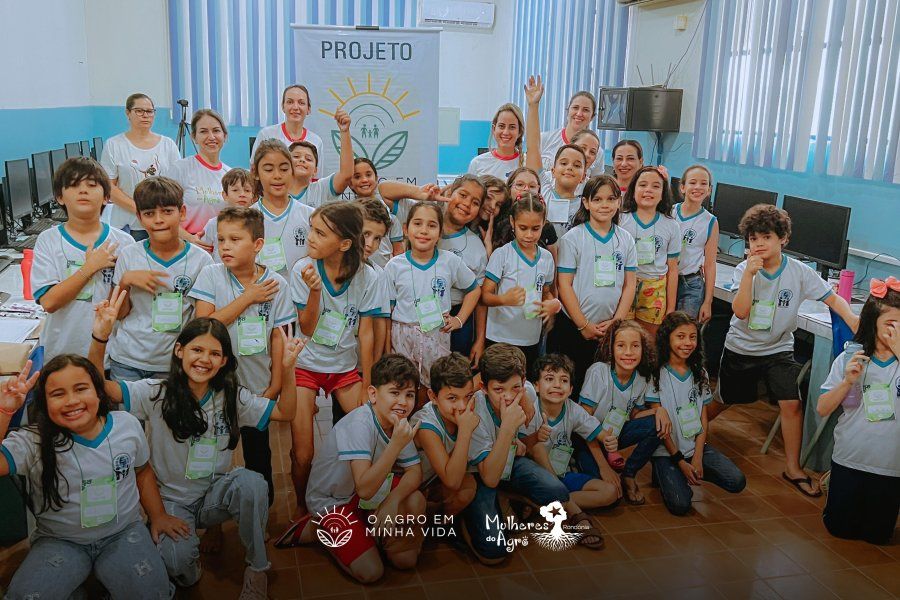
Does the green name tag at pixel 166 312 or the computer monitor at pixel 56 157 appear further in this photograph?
the computer monitor at pixel 56 157

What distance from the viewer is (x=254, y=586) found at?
2.46m

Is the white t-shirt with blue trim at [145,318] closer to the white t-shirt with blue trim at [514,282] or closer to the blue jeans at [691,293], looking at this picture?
the white t-shirt with blue trim at [514,282]

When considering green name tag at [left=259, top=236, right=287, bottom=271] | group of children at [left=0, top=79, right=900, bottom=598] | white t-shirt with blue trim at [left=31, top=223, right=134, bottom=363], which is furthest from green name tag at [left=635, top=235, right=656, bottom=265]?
white t-shirt with blue trim at [left=31, top=223, right=134, bottom=363]

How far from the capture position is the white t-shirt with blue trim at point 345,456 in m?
2.67

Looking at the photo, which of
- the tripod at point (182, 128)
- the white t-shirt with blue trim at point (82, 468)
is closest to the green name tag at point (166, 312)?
the white t-shirt with blue trim at point (82, 468)

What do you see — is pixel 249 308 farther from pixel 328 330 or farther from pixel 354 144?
pixel 354 144

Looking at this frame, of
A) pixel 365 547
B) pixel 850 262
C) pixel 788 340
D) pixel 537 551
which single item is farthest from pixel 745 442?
pixel 365 547

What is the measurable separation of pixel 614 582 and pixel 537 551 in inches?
12.6

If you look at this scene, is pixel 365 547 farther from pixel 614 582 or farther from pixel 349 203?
Result: pixel 349 203

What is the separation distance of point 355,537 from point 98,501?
0.88 m

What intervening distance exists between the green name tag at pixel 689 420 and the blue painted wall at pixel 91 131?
484 centimetres

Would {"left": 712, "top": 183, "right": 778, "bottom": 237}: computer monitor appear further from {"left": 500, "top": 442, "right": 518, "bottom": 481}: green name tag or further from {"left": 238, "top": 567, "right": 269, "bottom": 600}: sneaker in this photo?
{"left": 238, "top": 567, "right": 269, "bottom": 600}: sneaker

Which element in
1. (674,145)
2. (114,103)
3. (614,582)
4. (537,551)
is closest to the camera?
(614,582)

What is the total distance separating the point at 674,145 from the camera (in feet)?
21.0
